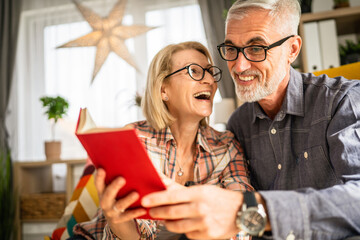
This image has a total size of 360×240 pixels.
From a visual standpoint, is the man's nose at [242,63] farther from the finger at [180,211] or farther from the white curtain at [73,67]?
the white curtain at [73,67]

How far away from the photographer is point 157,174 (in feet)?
2.43

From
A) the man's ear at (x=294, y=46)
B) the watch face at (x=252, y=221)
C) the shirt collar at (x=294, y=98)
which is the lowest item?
the watch face at (x=252, y=221)

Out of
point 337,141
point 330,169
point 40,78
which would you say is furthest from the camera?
point 40,78

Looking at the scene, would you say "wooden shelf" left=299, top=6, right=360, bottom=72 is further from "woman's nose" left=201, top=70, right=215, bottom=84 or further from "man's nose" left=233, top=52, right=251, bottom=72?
"man's nose" left=233, top=52, right=251, bottom=72

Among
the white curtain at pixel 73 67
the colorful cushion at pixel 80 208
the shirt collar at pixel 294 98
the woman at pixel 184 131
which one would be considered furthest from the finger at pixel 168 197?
the white curtain at pixel 73 67

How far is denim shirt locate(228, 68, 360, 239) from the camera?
0.79 metres

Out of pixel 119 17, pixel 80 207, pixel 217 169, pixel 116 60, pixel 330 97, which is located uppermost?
pixel 119 17

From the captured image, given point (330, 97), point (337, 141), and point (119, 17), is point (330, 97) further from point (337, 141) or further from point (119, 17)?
point (119, 17)

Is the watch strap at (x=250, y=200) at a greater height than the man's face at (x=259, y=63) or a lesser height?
lesser

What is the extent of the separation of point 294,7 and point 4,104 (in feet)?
11.8

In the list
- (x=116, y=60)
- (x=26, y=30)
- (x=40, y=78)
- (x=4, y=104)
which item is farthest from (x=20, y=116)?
(x=116, y=60)

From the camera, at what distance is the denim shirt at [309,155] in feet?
2.60

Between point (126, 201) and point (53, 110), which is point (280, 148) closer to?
point (126, 201)

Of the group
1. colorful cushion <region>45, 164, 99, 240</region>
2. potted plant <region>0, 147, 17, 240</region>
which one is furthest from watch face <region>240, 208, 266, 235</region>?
potted plant <region>0, 147, 17, 240</region>
